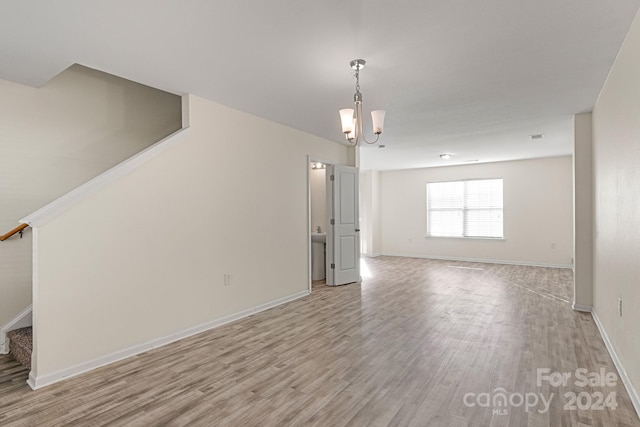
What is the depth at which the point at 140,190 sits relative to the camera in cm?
314

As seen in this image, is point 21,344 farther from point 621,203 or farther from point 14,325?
point 621,203

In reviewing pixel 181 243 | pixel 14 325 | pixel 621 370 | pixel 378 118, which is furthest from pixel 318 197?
pixel 621 370

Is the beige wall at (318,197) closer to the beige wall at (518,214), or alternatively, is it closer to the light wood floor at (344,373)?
the light wood floor at (344,373)

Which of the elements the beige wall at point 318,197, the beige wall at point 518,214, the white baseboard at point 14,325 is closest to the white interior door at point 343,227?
the beige wall at point 318,197

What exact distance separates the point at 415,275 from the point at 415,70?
15.2ft

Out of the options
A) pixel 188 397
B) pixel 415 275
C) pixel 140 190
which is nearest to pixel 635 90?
pixel 188 397

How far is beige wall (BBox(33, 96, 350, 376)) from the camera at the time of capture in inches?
105

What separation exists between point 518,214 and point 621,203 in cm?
588

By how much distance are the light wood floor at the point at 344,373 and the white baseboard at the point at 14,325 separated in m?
0.21

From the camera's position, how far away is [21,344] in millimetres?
2830

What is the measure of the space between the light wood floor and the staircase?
88 millimetres

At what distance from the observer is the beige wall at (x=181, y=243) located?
266cm

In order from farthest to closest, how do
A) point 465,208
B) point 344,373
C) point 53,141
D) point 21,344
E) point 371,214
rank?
point 371,214
point 465,208
point 53,141
point 21,344
point 344,373

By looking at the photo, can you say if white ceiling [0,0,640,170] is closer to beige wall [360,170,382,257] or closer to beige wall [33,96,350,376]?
beige wall [33,96,350,376]
